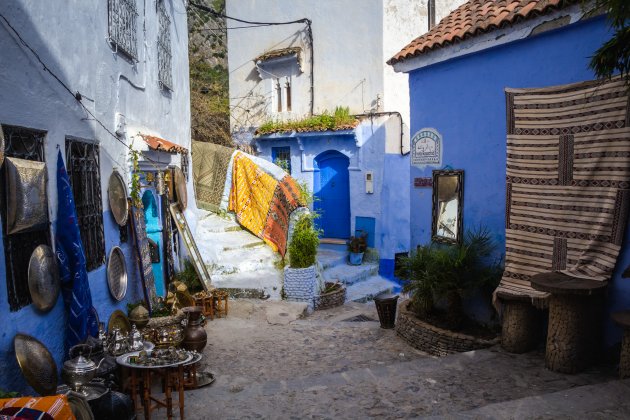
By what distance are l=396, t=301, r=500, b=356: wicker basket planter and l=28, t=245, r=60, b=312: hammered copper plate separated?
16.3 feet

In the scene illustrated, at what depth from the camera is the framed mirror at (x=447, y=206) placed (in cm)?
845

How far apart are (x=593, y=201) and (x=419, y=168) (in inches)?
133

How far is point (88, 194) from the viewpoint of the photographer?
671cm

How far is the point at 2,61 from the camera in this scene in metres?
4.53

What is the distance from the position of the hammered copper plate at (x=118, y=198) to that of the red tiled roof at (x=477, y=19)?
488 cm

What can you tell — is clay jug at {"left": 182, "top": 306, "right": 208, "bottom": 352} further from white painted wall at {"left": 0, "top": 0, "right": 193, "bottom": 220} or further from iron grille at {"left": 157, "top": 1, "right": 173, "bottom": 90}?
iron grille at {"left": 157, "top": 1, "right": 173, "bottom": 90}

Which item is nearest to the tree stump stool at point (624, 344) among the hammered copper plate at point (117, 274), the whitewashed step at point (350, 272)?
the hammered copper plate at point (117, 274)

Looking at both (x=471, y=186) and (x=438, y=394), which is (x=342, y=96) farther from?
(x=438, y=394)

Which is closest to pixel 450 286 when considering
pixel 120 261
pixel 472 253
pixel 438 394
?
pixel 472 253

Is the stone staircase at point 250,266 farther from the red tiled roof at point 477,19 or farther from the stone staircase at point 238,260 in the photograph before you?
the red tiled roof at point 477,19

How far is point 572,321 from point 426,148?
4.01 meters

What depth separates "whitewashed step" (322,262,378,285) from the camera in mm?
13711

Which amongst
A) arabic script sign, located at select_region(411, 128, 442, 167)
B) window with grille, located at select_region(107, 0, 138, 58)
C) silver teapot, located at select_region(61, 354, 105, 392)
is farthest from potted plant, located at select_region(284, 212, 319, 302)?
silver teapot, located at select_region(61, 354, 105, 392)

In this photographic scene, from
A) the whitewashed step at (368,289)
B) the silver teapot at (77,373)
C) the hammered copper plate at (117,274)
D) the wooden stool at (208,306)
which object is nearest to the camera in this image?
the silver teapot at (77,373)
